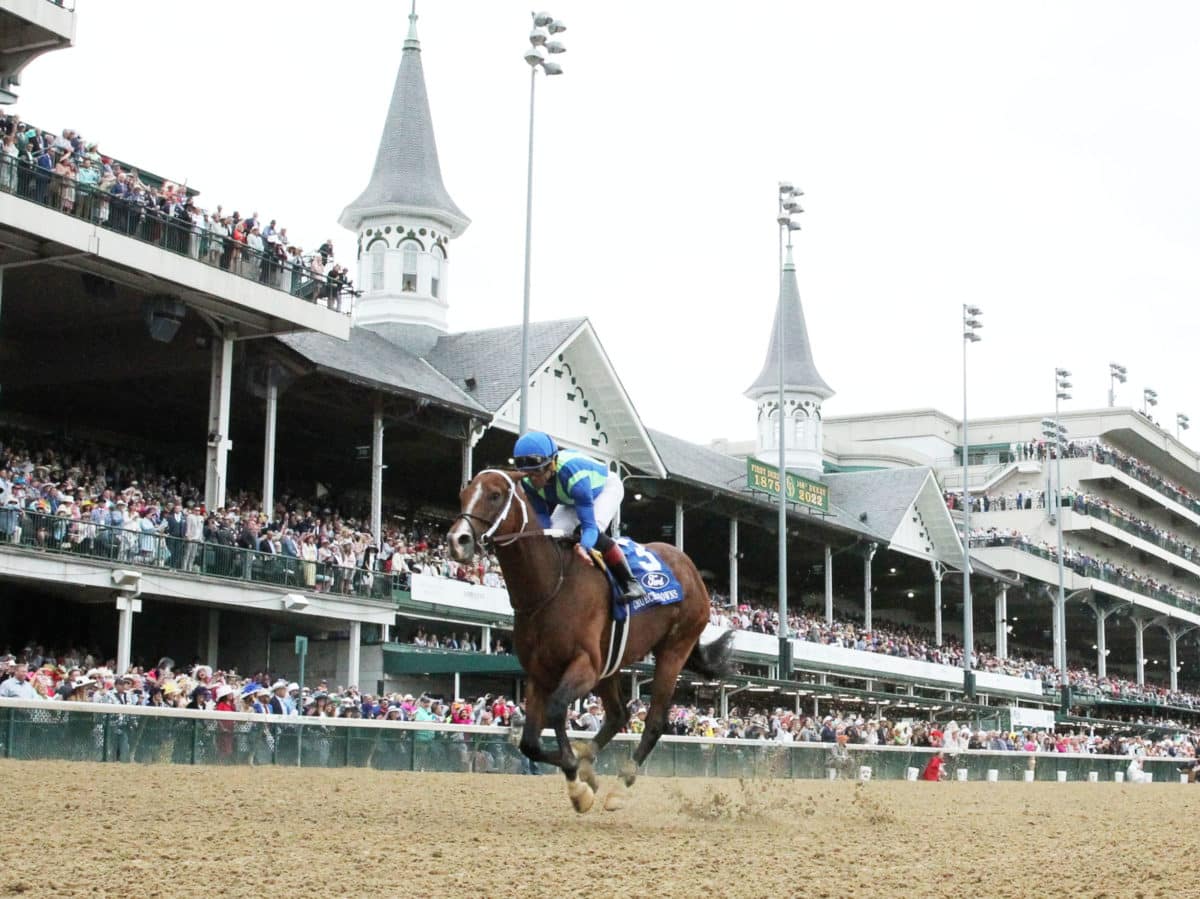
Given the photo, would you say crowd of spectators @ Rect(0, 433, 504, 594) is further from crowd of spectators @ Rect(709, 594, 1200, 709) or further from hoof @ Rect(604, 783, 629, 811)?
hoof @ Rect(604, 783, 629, 811)

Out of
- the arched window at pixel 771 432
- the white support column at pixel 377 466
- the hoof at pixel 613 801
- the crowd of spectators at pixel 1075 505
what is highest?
the arched window at pixel 771 432

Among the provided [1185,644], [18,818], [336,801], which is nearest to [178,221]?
[336,801]

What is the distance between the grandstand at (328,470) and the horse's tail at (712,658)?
1245cm

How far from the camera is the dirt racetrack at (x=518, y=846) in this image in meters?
6.44

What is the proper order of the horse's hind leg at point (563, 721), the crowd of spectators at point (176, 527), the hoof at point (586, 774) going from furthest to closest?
the crowd of spectators at point (176, 527)
the hoof at point (586, 774)
the horse's hind leg at point (563, 721)

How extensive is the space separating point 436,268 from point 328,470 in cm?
709

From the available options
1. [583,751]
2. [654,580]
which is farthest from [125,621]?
[583,751]

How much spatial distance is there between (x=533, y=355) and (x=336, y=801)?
80.4 ft

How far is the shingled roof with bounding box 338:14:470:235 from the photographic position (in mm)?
42125

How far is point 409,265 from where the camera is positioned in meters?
42.0

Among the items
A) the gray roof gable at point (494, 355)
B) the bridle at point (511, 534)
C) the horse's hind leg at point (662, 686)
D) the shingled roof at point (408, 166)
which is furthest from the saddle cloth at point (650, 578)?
the shingled roof at point (408, 166)

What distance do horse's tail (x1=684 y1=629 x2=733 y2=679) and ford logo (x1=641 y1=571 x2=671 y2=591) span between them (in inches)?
42.7

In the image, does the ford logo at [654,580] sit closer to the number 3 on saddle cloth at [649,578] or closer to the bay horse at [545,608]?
the number 3 on saddle cloth at [649,578]

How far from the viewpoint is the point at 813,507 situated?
45594mm
